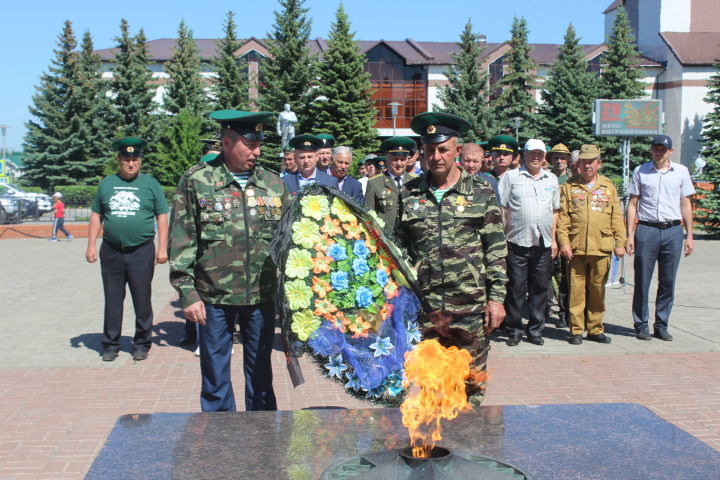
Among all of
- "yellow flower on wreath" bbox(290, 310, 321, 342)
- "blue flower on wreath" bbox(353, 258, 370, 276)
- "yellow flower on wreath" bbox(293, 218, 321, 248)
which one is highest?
"yellow flower on wreath" bbox(293, 218, 321, 248)

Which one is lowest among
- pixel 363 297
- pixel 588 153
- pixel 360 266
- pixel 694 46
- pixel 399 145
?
pixel 363 297

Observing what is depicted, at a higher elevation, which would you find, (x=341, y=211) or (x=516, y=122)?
(x=516, y=122)

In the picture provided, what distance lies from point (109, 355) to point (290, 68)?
3709 centimetres

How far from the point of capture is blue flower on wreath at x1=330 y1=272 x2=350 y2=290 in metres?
3.27

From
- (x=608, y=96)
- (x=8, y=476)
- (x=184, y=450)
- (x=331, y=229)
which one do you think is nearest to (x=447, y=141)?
(x=331, y=229)

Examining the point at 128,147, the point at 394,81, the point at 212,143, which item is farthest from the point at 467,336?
the point at 394,81

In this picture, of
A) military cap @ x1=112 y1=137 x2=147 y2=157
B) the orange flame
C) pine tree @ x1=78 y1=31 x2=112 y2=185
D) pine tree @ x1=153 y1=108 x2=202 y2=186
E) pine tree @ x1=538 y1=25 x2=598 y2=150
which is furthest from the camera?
pine tree @ x1=78 y1=31 x2=112 y2=185

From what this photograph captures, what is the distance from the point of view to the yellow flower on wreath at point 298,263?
3307mm

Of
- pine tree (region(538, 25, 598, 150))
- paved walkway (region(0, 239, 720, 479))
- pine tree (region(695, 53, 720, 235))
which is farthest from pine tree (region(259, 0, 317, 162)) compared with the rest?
paved walkway (region(0, 239, 720, 479))

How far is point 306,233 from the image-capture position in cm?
340

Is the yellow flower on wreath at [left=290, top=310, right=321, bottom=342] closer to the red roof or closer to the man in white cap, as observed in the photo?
the man in white cap

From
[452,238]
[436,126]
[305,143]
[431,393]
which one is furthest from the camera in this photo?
[305,143]

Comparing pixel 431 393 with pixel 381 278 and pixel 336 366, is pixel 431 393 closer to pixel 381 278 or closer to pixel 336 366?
pixel 336 366

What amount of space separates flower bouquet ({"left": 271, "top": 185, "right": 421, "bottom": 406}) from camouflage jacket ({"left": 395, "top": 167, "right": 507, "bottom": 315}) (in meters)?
0.57
